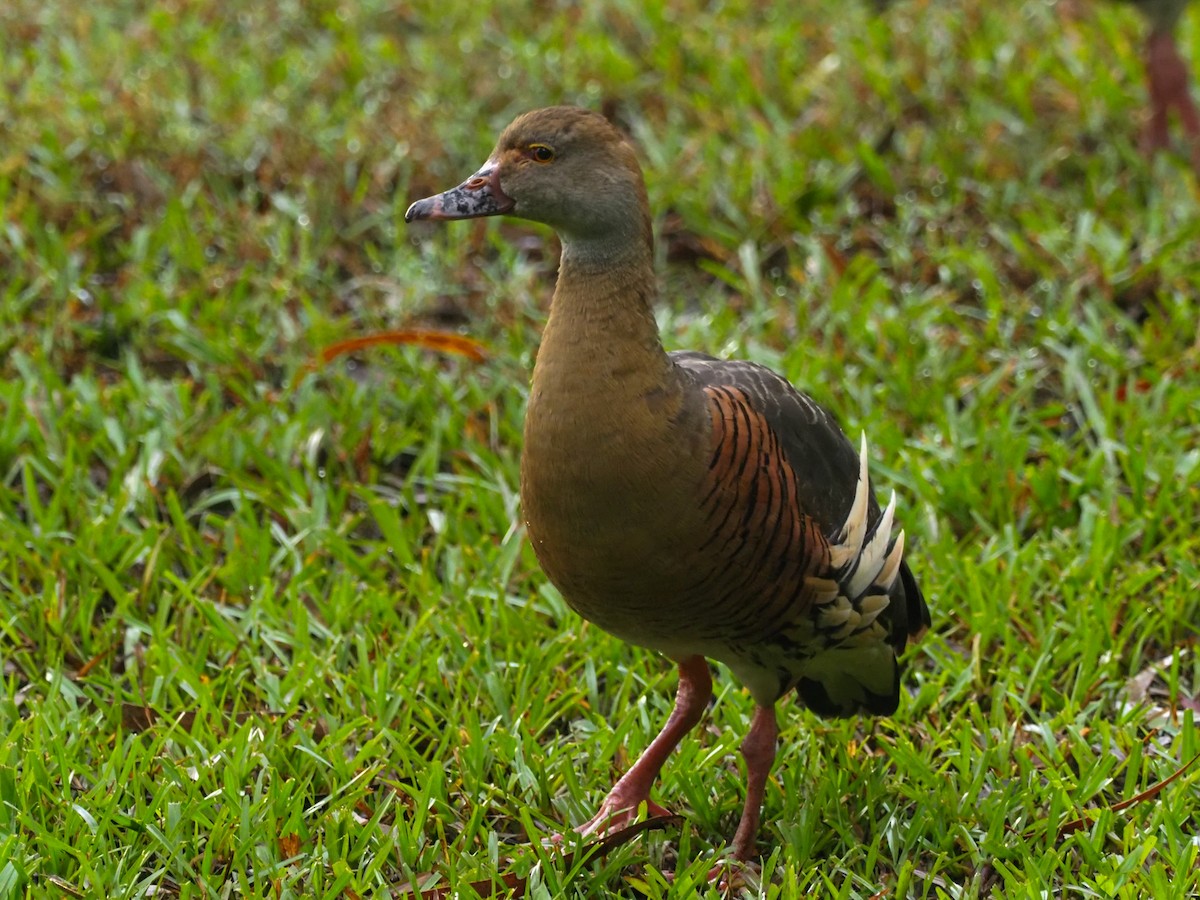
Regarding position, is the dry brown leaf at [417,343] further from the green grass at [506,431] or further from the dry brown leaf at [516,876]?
the dry brown leaf at [516,876]

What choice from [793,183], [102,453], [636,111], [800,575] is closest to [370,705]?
[800,575]

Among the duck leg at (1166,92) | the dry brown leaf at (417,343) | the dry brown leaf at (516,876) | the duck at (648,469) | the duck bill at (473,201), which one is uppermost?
the duck leg at (1166,92)

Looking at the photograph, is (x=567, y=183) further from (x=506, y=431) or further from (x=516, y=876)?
(x=506, y=431)

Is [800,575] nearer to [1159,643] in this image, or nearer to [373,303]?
[1159,643]

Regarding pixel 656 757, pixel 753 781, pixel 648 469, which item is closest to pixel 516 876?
pixel 656 757

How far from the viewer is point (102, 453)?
187 inches

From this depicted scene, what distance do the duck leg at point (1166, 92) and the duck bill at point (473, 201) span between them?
12.8 feet

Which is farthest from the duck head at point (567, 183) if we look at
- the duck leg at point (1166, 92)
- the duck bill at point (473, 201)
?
the duck leg at point (1166, 92)

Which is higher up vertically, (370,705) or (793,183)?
(793,183)

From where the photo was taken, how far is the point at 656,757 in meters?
3.58

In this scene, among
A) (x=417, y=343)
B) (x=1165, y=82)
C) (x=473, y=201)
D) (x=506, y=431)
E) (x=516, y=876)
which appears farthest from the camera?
(x=1165, y=82)

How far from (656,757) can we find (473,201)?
129 cm

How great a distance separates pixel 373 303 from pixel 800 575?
8.71 feet

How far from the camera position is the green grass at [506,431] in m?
3.51
